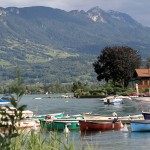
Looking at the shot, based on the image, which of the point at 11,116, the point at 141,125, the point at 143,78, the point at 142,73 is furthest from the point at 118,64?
the point at 11,116

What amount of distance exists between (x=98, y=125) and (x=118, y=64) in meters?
79.1

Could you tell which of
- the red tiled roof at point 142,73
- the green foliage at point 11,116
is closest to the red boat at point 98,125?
the green foliage at point 11,116

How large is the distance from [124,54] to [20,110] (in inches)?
4493

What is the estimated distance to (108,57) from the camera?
118625 millimetres

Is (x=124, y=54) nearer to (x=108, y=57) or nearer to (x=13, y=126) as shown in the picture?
(x=108, y=57)

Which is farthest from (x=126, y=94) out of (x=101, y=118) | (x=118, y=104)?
(x=101, y=118)

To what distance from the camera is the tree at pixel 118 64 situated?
116312 mm

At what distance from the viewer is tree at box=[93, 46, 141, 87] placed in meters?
116

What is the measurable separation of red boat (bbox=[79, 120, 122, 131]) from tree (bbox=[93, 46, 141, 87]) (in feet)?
254

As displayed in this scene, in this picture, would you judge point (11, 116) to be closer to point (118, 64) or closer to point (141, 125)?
point (141, 125)

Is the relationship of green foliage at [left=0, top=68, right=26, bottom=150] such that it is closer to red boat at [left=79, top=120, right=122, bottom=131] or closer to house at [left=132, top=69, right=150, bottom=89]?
red boat at [left=79, top=120, right=122, bottom=131]

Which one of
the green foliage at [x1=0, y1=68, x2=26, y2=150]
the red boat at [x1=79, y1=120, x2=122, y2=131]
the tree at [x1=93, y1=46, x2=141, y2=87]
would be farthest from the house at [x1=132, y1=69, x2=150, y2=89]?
the green foliage at [x1=0, y1=68, x2=26, y2=150]

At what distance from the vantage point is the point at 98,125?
3744 cm

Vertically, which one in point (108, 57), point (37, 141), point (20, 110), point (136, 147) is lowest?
point (136, 147)
